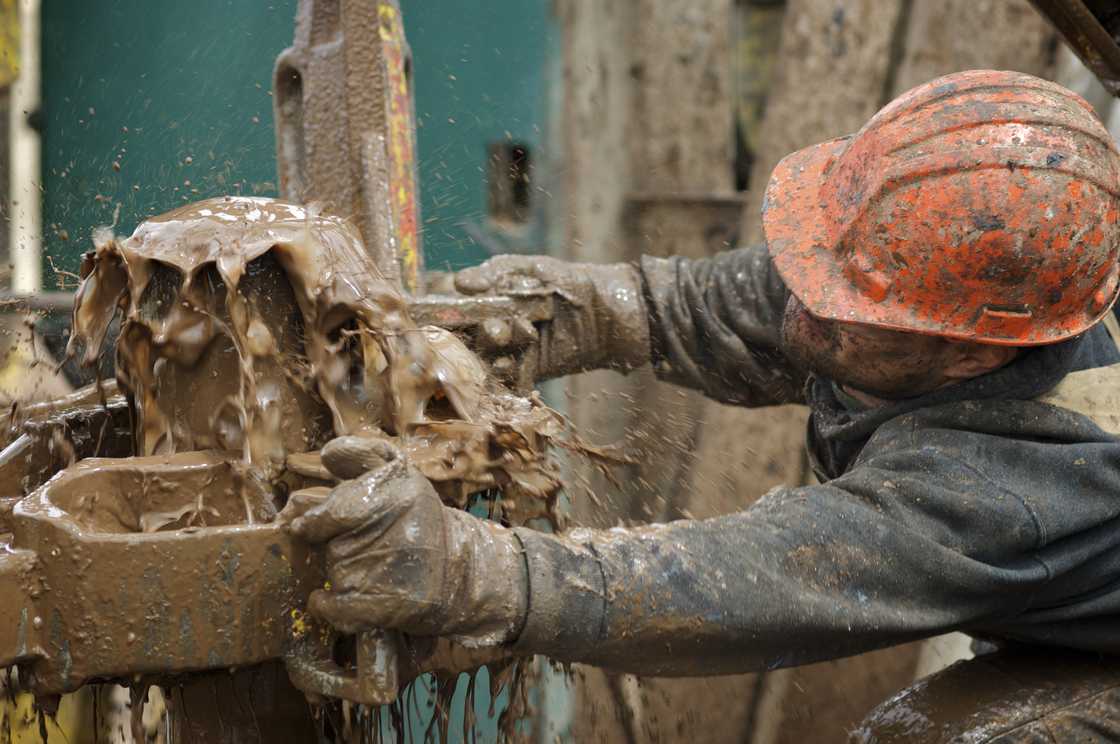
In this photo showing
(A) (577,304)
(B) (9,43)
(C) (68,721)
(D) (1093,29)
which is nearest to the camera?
(D) (1093,29)

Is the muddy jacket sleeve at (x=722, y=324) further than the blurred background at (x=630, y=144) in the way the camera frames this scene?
No

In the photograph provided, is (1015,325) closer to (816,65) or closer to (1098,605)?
(1098,605)

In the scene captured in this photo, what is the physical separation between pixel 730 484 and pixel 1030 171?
2.32 m

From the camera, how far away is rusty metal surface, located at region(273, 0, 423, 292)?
2760 mm

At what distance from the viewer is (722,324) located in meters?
3.10

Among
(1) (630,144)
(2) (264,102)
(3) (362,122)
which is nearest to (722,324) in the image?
(3) (362,122)

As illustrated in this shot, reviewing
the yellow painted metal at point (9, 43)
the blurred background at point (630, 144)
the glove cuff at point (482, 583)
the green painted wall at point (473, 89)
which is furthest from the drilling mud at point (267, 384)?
the yellow painted metal at point (9, 43)

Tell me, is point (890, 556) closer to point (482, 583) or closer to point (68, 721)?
point (482, 583)

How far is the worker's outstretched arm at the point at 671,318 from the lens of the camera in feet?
9.89

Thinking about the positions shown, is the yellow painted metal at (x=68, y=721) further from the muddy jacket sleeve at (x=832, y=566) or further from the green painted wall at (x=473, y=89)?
the muddy jacket sleeve at (x=832, y=566)

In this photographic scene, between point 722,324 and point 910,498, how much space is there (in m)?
1.09

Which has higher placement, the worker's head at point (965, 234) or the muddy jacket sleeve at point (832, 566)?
the worker's head at point (965, 234)

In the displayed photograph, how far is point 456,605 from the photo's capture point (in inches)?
68.6

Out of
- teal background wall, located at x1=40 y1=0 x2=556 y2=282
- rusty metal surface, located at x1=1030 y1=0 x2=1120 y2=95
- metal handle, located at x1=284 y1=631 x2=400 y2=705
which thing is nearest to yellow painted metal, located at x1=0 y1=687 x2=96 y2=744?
teal background wall, located at x1=40 y1=0 x2=556 y2=282
